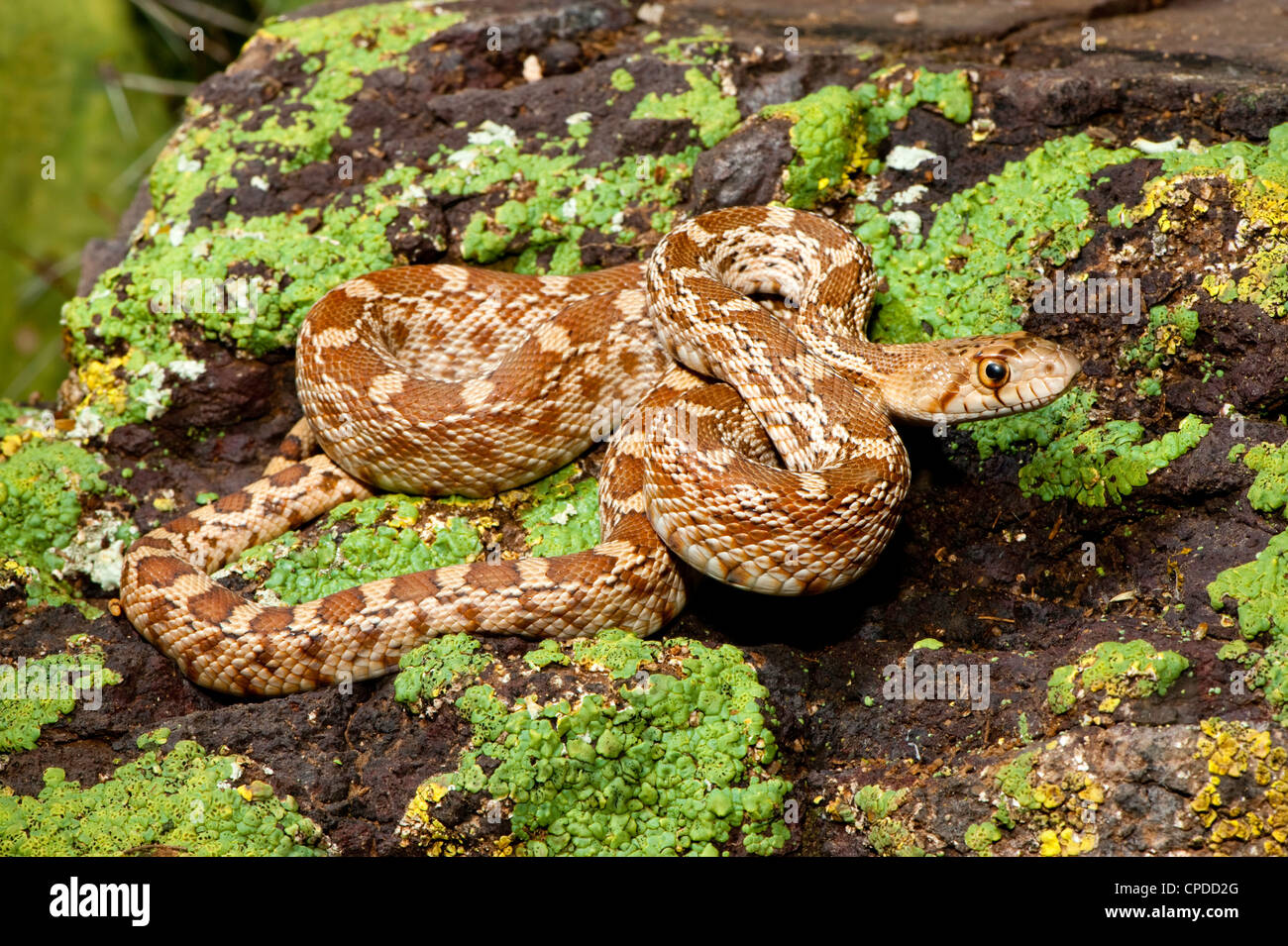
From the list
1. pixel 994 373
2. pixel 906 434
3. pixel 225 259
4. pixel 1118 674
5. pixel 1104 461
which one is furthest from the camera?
pixel 225 259

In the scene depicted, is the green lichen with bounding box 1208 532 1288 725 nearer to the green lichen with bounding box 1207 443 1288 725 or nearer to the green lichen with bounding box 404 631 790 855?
the green lichen with bounding box 1207 443 1288 725

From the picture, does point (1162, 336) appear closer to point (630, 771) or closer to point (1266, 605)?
point (1266, 605)

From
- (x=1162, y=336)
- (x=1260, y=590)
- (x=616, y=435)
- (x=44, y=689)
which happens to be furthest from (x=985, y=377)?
(x=44, y=689)

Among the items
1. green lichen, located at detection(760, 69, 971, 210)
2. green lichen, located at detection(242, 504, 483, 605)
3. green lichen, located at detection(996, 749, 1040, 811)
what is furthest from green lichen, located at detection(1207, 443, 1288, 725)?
green lichen, located at detection(242, 504, 483, 605)

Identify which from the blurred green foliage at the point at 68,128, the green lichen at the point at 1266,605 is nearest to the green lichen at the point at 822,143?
the green lichen at the point at 1266,605

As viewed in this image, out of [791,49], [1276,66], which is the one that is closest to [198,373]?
[791,49]

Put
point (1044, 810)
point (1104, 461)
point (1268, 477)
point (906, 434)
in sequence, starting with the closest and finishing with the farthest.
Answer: point (1044, 810) < point (1268, 477) < point (1104, 461) < point (906, 434)
